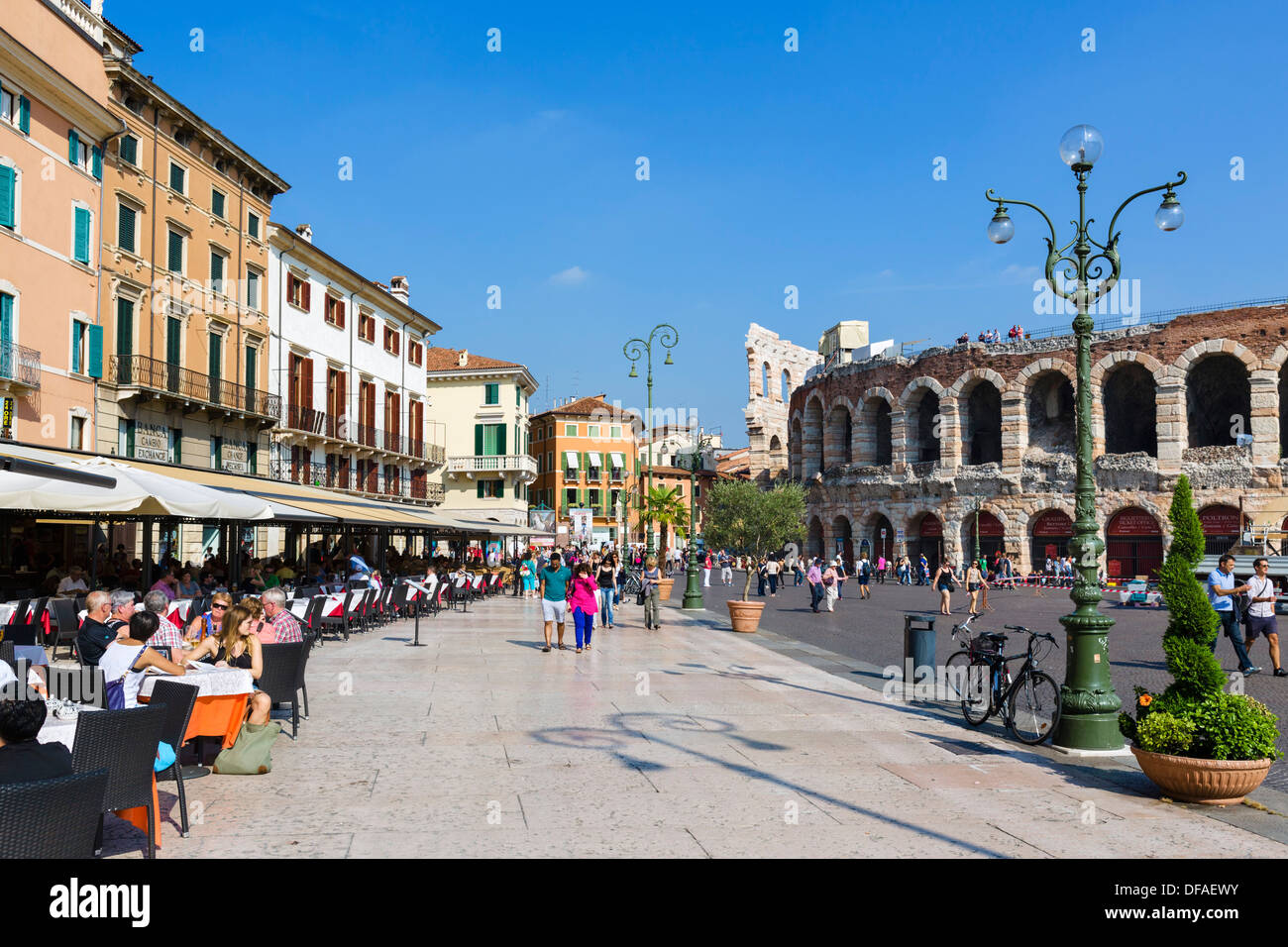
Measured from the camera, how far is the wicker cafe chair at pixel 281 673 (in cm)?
791

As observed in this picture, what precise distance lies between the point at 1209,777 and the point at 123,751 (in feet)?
21.0

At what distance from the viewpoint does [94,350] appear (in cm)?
2430

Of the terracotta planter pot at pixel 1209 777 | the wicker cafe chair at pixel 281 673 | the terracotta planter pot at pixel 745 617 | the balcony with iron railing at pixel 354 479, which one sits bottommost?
the terracotta planter pot at pixel 745 617

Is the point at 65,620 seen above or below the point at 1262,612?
above

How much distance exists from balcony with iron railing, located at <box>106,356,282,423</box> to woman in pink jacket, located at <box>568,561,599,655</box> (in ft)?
52.0

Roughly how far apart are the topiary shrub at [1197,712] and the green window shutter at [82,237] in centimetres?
2464

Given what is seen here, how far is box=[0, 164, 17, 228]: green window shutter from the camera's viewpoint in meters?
20.8

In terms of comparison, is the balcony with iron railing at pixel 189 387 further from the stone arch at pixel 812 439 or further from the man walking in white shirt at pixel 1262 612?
the stone arch at pixel 812 439

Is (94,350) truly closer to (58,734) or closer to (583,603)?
(583,603)

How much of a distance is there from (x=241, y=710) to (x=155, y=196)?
24.6m

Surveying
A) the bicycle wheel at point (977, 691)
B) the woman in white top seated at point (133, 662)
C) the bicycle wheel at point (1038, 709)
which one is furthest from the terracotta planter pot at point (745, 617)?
the woman in white top seated at point (133, 662)

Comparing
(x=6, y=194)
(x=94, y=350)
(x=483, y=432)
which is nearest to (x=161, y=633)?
(x=6, y=194)
